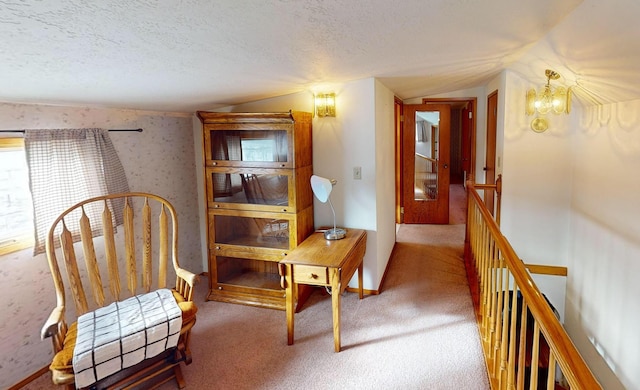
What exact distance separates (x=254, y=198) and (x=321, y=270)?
38.6 inches

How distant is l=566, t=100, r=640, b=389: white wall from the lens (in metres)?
2.78

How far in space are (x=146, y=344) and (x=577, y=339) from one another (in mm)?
3749

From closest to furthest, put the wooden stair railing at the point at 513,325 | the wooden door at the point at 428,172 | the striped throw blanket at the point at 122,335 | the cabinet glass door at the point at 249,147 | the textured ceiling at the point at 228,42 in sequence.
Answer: the wooden stair railing at the point at 513,325 → the textured ceiling at the point at 228,42 → the striped throw blanket at the point at 122,335 → the cabinet glass door at the point at 249,147 → the wooden door at the point at 428,172

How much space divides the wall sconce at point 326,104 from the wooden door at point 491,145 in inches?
79.6

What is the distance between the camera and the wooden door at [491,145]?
4367 millimetres

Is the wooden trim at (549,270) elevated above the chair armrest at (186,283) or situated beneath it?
situated beneath

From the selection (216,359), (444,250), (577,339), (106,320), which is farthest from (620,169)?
(106,320)

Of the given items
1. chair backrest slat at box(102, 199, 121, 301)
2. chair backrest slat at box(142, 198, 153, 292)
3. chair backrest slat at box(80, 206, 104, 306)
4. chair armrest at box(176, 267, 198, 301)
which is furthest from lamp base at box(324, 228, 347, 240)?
chair backrest slat at box(80, 206, 104, 306)

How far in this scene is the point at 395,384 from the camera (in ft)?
7.54

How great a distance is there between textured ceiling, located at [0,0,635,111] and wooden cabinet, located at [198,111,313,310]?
1.16ft

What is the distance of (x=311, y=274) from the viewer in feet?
8.79

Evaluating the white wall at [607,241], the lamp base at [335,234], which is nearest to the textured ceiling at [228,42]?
the white wall at [607,241]

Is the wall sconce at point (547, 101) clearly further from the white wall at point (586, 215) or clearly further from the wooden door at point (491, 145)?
the wooden door at point (491, 145)

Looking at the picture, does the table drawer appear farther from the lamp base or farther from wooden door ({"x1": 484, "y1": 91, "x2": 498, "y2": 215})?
wooden door ({"x1": 484, "y1": 91, "x2": 498, "y2": 215})
